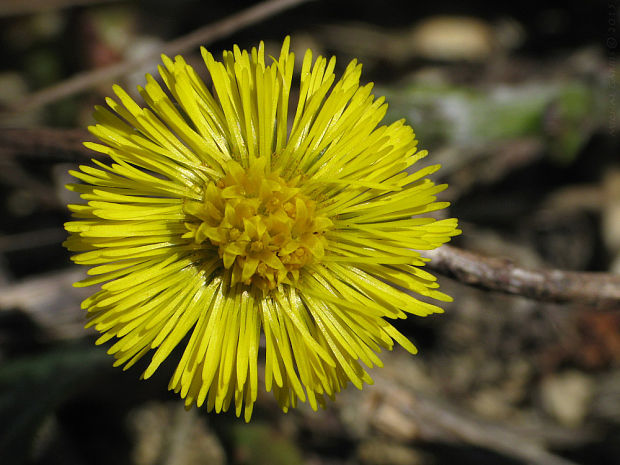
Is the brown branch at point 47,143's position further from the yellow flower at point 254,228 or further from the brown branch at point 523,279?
the brown branch at point 523,279

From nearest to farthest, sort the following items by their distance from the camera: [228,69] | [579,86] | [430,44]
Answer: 1. [228,69]
2. [579,86]
3. [430,44]

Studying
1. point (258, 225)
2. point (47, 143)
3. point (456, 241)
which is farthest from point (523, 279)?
point (47, 143)

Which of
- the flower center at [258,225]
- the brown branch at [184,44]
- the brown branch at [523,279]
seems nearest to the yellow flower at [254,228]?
the flower center at [258,225]

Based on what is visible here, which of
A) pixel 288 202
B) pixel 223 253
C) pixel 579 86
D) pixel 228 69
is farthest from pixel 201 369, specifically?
pixel 579 86

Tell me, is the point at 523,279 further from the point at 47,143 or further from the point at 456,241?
the point at 47,143

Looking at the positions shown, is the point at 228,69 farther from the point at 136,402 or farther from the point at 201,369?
the point at 136,402

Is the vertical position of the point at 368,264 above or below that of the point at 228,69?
below

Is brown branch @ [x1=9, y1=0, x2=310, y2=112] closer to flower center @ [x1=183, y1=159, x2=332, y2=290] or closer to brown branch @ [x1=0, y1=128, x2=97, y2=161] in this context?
brown branch @ [x1=0, y1=128, x2=97, y2=161]
